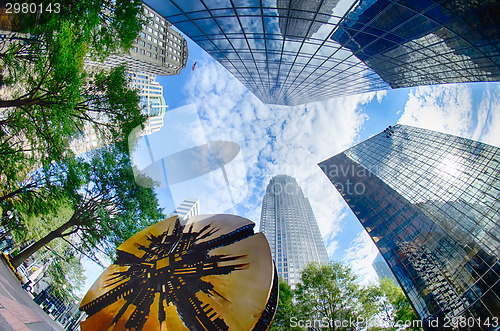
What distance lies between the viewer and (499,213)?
1773 centimetres

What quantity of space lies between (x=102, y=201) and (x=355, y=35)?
17.1m

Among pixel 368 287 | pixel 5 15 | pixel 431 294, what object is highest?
pixel 5 15

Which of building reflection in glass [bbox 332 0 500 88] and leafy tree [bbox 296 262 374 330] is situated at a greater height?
building reflection in glass [bbox 332 0 500 88]

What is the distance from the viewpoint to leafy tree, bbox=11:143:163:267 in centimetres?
889

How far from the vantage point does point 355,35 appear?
10.5 meters

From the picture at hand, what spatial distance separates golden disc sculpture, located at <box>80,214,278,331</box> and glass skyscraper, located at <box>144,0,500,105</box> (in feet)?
35.3

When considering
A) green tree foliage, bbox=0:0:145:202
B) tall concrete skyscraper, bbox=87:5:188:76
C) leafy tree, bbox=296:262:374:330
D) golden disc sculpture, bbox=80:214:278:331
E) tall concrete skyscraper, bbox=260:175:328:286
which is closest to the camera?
golden disc sculpture, bbox=80:214:278:331

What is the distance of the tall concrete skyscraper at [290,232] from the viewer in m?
70.9

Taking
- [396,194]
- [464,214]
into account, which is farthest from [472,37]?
[396,194]

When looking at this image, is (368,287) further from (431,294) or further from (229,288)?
(229,288)

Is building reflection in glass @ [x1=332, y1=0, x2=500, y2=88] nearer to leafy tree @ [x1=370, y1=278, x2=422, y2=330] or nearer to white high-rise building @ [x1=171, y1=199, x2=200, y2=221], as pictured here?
leafy tree @ [x1=370, y1=278, x2=422, y2=330]

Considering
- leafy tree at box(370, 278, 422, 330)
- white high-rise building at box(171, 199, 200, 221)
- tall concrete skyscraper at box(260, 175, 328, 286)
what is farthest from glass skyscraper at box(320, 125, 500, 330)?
white high-rise building at box(171, 199, 200, 221)

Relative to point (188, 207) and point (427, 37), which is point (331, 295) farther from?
point (188, 207)

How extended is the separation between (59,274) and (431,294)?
29562mm
